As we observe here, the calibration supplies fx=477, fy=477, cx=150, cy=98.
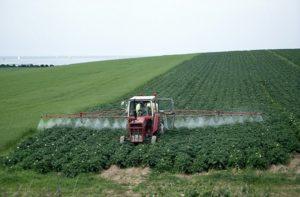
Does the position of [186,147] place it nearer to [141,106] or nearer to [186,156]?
[186,156]

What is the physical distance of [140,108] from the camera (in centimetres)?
2041

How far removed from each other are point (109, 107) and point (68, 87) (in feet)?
55.5

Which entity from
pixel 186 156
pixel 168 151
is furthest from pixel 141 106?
pixel 186 156

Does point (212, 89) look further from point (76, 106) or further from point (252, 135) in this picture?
point (252, 135)

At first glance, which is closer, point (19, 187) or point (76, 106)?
point (19, 187)

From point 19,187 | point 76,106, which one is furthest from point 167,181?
point 76,106

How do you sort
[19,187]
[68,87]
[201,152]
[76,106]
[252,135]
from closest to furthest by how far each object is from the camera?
[19,187], [201,152], [252,135], [76,106], [68,87]

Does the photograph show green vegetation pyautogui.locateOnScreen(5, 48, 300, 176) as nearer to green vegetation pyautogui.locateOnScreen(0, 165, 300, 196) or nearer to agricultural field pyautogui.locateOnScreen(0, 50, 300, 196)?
agricultural field pyautogui.locateOnScreen(0, 50, 300, 196)

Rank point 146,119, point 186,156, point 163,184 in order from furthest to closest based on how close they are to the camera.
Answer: point 146,119 < point 186,156 < point 163,184

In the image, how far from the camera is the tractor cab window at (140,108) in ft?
66.5

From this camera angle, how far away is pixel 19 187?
582 inches

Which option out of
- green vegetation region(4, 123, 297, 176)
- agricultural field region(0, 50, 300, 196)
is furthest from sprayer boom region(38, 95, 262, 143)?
green vegetation region(4, 123, 297, 176)

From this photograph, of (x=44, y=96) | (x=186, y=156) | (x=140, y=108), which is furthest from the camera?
(x=44, y=96)

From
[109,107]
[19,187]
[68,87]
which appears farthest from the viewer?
[68,87]
